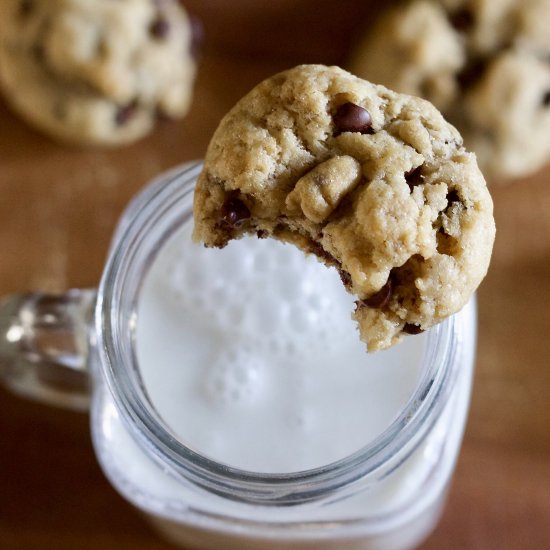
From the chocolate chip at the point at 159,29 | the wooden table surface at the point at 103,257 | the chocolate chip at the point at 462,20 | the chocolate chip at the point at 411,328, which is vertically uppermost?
the chocolate chip at the point at 462,20

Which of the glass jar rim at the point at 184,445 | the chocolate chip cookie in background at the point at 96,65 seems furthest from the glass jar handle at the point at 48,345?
the chocolate chip cookie in background at the point at 96,65

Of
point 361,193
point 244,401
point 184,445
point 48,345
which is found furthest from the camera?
point 48,345

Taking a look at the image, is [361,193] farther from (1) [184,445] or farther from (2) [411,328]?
(1) [184,445]

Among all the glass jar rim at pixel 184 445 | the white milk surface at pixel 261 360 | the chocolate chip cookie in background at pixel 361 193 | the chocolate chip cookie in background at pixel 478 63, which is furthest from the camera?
the chocolate chip cookie in background at pixel 478 63

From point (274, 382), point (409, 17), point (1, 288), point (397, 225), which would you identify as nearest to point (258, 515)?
point (274, 382)

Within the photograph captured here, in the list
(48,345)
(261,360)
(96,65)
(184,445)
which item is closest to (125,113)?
(96,65)

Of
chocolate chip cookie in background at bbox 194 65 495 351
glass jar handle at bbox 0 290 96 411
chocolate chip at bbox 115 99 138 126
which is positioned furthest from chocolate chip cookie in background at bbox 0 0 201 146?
chocolate chip cookie in background at bbox 194 65 495 351

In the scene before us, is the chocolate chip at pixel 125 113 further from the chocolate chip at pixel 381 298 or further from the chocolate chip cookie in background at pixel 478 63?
the chocolate chip at pixel 381 298
